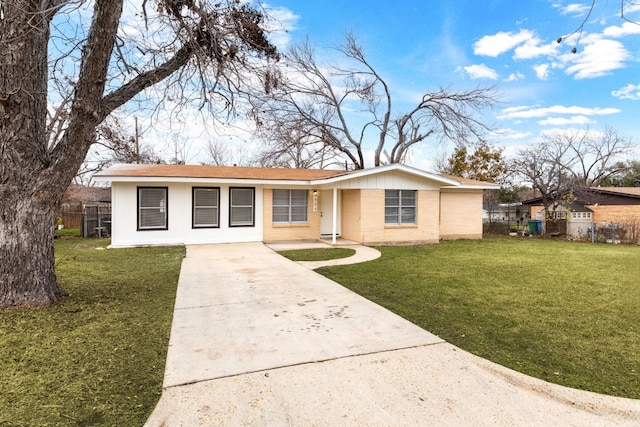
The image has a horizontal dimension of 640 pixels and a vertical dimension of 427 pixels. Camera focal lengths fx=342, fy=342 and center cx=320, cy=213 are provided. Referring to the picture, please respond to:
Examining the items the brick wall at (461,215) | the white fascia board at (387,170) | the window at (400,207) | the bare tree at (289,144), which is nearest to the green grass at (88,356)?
the white fascia board at (387,170)

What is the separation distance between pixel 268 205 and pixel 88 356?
10355mm

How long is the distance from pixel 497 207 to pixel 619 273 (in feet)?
86.7

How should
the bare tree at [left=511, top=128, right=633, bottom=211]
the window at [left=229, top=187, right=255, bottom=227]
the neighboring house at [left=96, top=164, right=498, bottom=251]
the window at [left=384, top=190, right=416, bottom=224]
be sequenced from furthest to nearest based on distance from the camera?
the bare tree at [left=511, top=128, right=633, bottom=211]
the window at [left=384, top=190, right=416, bottom=224]
the window at [left=229, top=187, right=255, bottom=227]
the neighboring house at [left=96, top=164, right=498, bottom=251]

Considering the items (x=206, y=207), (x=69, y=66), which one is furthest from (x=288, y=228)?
(x=69, y=66)

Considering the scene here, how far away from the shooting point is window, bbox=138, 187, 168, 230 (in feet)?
40.1

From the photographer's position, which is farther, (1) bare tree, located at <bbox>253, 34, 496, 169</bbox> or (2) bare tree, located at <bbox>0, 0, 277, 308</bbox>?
(1) bare tree, located at <bbox>253, 34, 496, 169</bbox>

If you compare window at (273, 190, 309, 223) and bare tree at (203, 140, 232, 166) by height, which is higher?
bare tree at (203, 140, 232, 166)

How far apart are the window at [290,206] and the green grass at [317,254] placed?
291cm

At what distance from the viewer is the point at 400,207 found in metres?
13.7

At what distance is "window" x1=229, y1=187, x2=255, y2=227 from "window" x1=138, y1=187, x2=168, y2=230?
7.73 feet

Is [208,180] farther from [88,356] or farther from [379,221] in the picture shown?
[88,356]

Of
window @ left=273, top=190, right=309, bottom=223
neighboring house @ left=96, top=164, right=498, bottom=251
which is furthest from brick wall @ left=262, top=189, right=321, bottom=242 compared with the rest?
window @ left=273, top=190, right=309, bottom=223

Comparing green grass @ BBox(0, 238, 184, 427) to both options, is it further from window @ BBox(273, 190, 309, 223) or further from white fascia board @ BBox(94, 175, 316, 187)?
window @ BBox(273, 190, 309, 223)

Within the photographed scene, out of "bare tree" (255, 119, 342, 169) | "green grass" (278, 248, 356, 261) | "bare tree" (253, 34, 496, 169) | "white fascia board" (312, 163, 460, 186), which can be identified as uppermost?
"bare tree" (253, 34, 496, 169)
